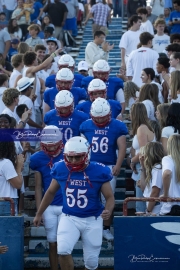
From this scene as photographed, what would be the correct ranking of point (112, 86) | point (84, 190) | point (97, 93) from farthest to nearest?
point (112, 86)
point (97, 93)
point (84, 190)

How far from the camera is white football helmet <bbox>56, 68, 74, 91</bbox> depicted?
12039mm

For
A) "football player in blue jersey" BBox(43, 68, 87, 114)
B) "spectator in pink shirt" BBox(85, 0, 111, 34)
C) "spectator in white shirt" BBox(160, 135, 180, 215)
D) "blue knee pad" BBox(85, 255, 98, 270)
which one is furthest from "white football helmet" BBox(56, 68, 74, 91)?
"spectator in pink shirt" BBox(85, 0, 111, 34)

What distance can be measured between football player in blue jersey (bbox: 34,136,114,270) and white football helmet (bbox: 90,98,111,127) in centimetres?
181

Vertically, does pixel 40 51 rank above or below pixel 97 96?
above

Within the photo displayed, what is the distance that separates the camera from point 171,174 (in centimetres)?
893

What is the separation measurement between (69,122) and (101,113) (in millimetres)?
764

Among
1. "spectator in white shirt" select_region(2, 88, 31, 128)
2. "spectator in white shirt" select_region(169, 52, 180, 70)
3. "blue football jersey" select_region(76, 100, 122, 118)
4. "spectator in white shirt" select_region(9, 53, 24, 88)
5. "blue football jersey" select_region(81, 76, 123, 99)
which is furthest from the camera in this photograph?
"spectator in white shirt" select_region(9, 53, 24, 88)

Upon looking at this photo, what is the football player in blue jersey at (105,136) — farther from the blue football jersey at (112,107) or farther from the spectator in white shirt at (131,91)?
the spectator in white shirt at (131,91)

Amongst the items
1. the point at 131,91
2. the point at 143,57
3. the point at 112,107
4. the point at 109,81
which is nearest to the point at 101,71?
the point at 109,81

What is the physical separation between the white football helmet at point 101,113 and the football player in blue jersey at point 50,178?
2.63 ft

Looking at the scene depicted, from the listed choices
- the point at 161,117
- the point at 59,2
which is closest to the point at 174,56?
the point at 161,117

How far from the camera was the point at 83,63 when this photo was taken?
46.4ft

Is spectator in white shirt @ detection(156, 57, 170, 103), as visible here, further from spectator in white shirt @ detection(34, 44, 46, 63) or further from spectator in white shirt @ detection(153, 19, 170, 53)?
spectator in white shirt @ detection(153, 19, 170, 53)

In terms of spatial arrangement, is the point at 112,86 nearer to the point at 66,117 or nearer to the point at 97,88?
the point at 97,88
